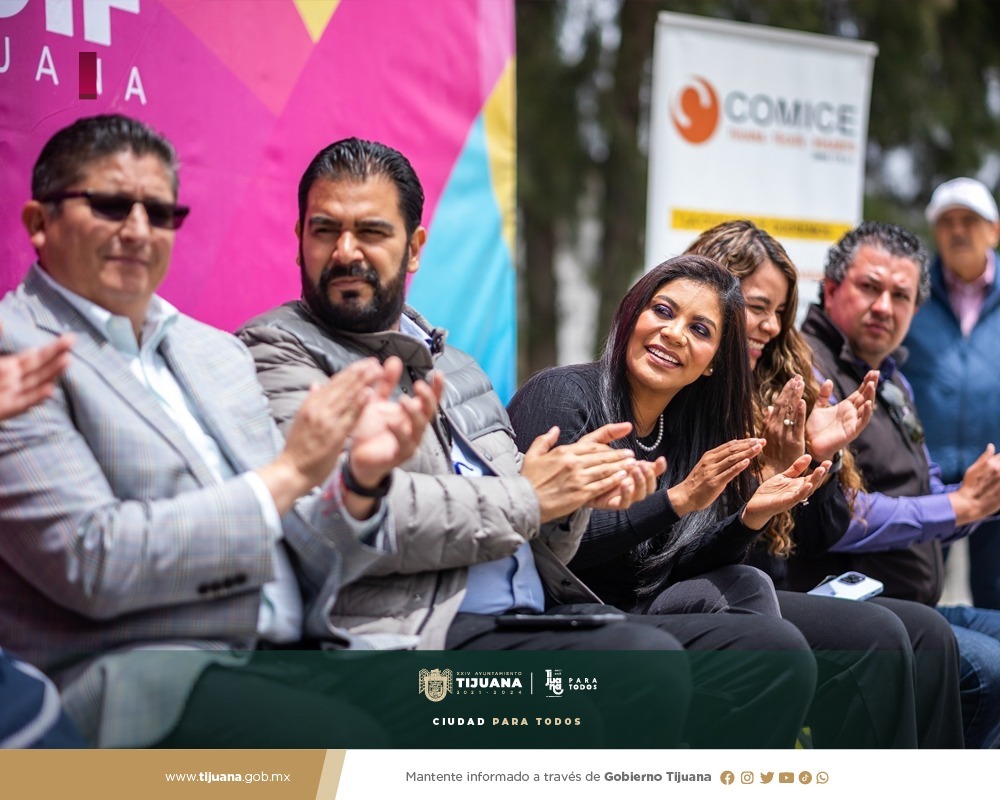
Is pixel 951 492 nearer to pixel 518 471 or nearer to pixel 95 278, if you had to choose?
pixel 518 471

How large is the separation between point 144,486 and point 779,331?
2153 mm

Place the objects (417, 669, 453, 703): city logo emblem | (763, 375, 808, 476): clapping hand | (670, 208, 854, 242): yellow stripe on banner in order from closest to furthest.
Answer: (417, 669, 453, 703): city logo emblem → (763, 375, 808, 476): clapping hand → (670, 208, 854, 242): yellow stripe on banner

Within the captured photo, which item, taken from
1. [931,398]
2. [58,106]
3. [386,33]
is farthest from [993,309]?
[58,106]

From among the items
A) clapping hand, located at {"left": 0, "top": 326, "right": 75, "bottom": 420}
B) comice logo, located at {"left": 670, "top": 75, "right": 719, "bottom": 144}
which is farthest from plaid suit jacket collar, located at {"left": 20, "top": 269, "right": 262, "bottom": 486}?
comice logo, located at {"left": 670, "top": 75, "right": 719, "bottom": 144}

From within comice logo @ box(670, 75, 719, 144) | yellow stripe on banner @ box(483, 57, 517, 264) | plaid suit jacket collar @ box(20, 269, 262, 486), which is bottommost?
plaid suit jacket collar @ box(20, 269, 262, 486)

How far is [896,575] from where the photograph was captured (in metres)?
3.76

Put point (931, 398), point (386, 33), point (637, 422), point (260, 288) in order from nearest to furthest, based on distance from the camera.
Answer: point (637, 422) → point (260, 288) → point (386, 33) → point (931, 398)

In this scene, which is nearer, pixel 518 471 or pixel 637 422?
pixel 518 471

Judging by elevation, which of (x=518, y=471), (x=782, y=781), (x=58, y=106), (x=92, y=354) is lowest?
(x=782, y=781)

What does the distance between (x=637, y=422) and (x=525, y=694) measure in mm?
864

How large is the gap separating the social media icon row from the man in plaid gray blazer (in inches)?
37.1

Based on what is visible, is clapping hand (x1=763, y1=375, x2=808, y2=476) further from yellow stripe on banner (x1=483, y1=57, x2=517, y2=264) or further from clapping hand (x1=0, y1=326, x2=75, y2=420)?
clapping hand (x1=0, y1=326, x2=75, y2=420)

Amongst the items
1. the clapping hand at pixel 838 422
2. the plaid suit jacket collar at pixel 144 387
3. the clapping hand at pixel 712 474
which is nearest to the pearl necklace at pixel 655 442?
the clapping hand at pixel 712 474

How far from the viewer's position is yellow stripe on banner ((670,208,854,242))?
488 cm
